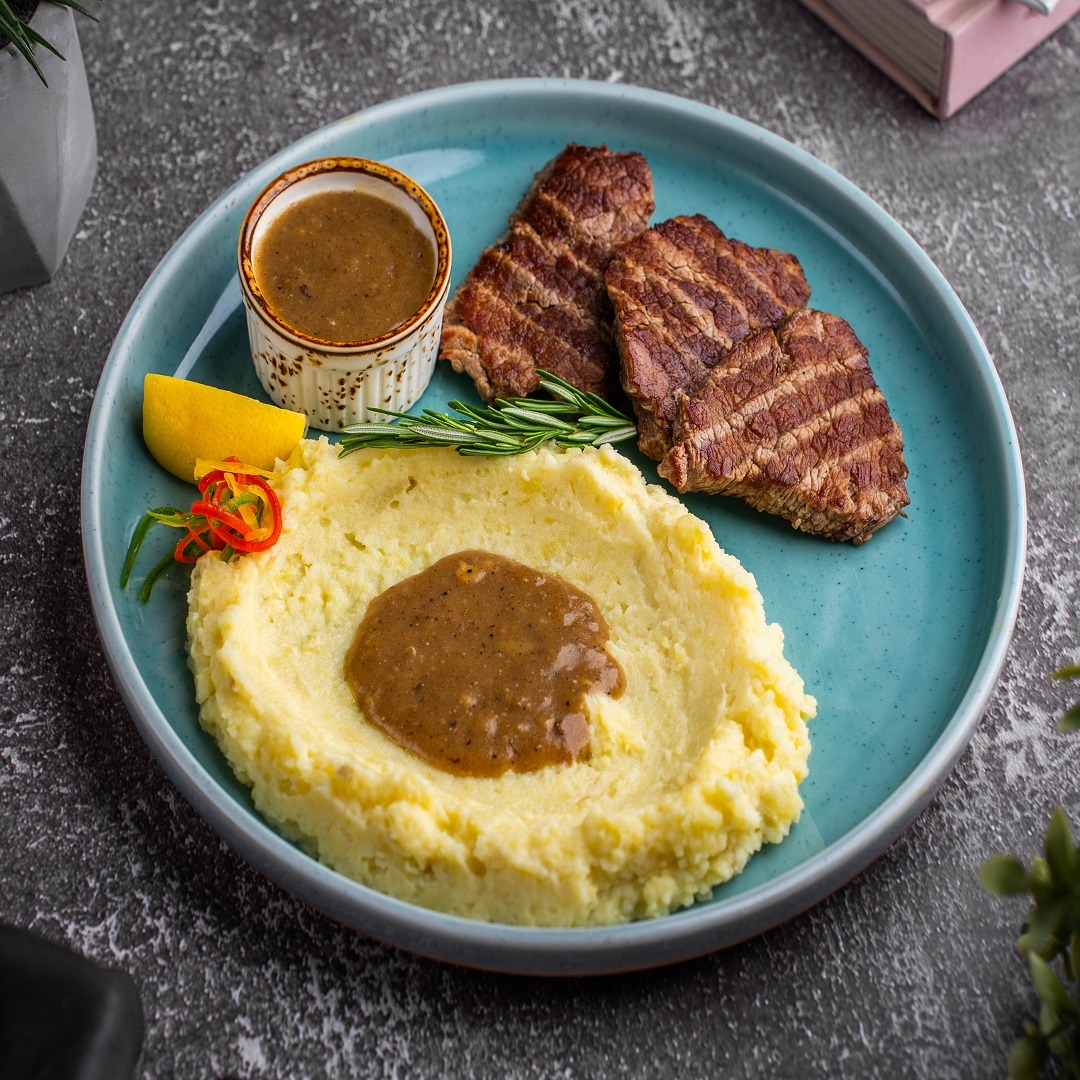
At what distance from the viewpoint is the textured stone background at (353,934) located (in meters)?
3.74

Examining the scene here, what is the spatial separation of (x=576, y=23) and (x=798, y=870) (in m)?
4.13

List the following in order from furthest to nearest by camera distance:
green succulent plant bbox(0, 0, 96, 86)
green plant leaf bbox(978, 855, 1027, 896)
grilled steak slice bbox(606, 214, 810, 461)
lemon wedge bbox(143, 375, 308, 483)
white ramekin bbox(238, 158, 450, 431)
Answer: grilled steak slice bbox(606, 214, 810, 461) → lemon wedge bbox(143, 375, 308, 483) → white ramekin bbox(238, 158, 450, 431) → green succulent plant bbox(0, 0, 96, 86) → green plant leaf bbox(978, 855, 1027, 896)

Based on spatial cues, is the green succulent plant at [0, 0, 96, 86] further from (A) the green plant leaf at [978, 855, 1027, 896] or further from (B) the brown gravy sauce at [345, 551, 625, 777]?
(A) the green plant leaf at [978, 855, 1027, 896]

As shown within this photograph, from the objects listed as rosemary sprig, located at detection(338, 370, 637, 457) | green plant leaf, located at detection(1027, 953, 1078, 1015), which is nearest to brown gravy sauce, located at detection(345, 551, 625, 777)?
rosemary sprig, located at detection(338, 370, 637, 457)

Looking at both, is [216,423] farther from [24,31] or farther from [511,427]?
[24,31]

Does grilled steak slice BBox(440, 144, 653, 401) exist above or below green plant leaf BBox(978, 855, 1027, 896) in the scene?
below

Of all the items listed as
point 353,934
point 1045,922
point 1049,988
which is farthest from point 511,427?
point 1049,988

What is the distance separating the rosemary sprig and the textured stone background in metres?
1.27

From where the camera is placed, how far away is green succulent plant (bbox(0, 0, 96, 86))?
396 cm

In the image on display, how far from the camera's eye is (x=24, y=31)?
13.3ft

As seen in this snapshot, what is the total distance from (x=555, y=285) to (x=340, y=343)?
3.29ft

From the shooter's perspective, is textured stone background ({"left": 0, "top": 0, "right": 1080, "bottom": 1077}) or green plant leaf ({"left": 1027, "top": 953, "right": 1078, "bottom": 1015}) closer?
green plant leaf ({"left": 1027, "top": 953, "right": 1078, "bottom": 1015})

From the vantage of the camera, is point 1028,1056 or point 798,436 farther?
point 798,436

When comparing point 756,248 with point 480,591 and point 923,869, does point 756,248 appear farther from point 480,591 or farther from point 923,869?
point 923,869
